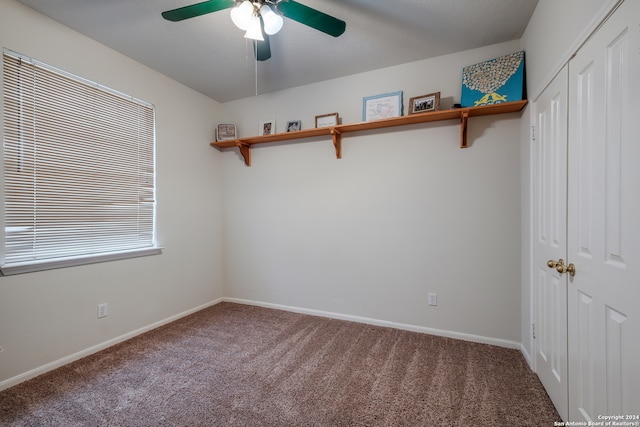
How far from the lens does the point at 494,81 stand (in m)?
2.26

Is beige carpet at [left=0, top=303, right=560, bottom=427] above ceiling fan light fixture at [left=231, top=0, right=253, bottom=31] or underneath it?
underneath

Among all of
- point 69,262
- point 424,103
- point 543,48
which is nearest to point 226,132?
point 69,262

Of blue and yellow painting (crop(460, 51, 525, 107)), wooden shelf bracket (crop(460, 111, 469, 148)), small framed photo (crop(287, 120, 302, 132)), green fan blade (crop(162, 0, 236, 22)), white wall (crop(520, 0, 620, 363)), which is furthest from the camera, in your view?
small framed photo (crop(287, 120, 302, 132))

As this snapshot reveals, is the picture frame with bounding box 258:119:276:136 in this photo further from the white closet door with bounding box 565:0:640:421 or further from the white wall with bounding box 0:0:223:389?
the white closet door with bounding box 565:0:640:421

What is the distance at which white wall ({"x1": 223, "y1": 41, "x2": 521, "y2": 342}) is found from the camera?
2.40 m

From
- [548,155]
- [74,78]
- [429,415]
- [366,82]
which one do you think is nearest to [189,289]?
[74,78]

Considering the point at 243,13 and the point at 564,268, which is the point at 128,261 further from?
the point at 564,268

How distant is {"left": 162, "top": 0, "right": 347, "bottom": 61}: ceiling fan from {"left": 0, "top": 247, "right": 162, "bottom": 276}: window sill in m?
1.93

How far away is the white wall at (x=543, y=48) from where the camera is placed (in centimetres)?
128

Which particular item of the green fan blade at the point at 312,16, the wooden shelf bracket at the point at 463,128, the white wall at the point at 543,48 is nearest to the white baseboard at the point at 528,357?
the white wall at the point at 543,48

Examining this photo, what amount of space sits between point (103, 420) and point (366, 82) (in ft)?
10.8

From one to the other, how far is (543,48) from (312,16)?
4.98 feet

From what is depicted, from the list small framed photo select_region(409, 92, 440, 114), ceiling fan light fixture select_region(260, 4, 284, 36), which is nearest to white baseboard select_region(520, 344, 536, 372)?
small framed photo select_region(409, 92, 440, 114)

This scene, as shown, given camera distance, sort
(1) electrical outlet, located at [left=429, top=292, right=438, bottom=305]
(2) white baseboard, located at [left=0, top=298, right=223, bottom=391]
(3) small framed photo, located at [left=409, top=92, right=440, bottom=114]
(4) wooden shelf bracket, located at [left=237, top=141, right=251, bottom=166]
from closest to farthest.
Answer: (2) white baseboard, located at [left=0, top=298, right=223, bottom=391], (3) small framed photo, located at [left=409, top=92, right=440, bottom=114], (1) electrical outlet, located at [left=429, top=292, right=438, bottom=305], (4) wooden shelf bracket, located at [left=237, top=141, right=251, bottom=166]
